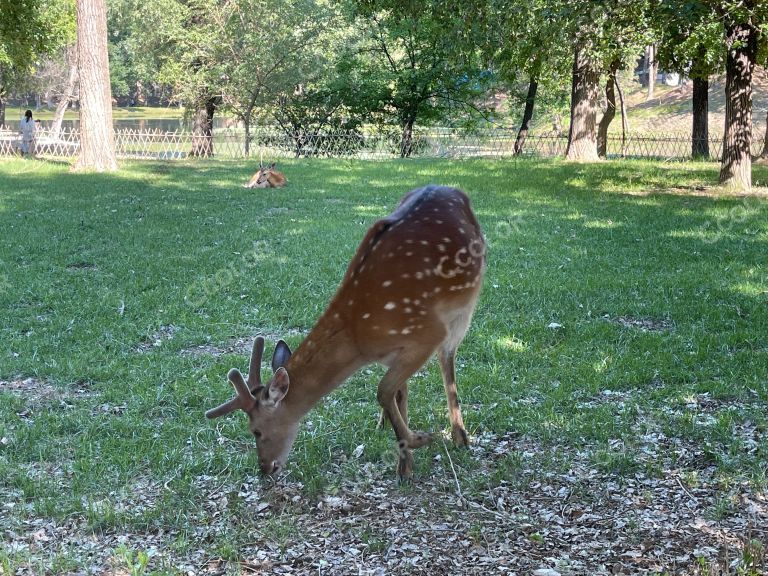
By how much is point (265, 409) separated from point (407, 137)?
2743cm

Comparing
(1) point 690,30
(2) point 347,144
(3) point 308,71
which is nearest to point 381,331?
(1) point 690,30

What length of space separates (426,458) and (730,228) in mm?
8639

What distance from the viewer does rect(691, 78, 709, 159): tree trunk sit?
25.1m

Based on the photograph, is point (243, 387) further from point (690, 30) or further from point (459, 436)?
point (690, 30)

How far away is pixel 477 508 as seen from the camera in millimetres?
4477

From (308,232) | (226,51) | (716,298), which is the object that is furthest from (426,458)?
(226,51)

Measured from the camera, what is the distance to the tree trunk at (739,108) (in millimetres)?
15047

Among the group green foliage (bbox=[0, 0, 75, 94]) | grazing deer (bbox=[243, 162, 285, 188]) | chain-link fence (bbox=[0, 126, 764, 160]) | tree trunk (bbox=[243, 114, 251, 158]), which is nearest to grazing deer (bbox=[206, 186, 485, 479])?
grazing deer (bbox=[243, 162, 285, 188])

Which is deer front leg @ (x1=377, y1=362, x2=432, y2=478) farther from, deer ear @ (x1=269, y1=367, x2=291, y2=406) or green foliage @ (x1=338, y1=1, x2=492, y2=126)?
green foliage @ (x1=338, y1=1, x2=492, y2=126)

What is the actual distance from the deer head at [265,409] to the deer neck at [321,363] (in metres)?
0.08

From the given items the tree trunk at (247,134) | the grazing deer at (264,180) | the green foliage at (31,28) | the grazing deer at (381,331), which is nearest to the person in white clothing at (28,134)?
the green foliage at (31,28)

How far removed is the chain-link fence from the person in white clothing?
0.48 meters

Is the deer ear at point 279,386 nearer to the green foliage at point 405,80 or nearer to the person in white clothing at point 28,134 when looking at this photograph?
the person in white clothing at point 28,134

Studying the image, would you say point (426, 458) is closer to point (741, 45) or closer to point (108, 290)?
point (108, 290)
